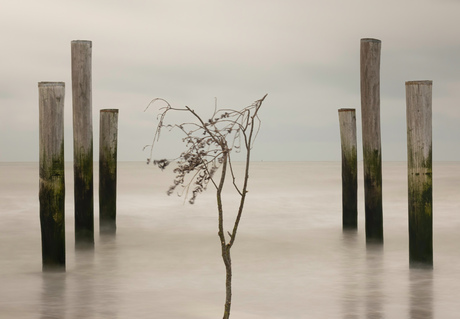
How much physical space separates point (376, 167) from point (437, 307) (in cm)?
393

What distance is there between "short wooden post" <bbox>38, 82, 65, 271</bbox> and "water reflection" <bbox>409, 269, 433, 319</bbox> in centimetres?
435

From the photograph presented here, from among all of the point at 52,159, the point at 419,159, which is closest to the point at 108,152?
the point at 52,159

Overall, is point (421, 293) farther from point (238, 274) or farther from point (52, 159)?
point (52, 159)

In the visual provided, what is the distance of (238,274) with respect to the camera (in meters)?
9.76

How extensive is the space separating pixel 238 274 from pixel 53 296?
256cm

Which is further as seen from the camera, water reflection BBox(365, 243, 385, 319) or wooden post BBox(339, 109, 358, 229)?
wooden post BBox(339, 109, 358, 229)

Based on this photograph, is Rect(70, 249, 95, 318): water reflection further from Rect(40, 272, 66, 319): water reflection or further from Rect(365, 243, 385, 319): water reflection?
Rect(365, 243, 385, 319): water reflection

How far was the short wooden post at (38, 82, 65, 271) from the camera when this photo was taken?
895 cm

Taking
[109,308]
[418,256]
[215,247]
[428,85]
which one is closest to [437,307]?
[418,256]

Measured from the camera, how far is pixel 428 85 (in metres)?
8.95

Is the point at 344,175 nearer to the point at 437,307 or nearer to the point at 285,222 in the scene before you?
the point at 285,222

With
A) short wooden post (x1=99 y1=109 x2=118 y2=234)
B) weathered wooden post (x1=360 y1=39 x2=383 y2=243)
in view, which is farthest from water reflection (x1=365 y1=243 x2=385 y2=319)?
short wooden post (x1=99 y1=109 x2=118 y2=234)

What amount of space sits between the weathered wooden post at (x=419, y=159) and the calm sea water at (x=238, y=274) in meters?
0.62

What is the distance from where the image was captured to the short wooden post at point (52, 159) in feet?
29.4
